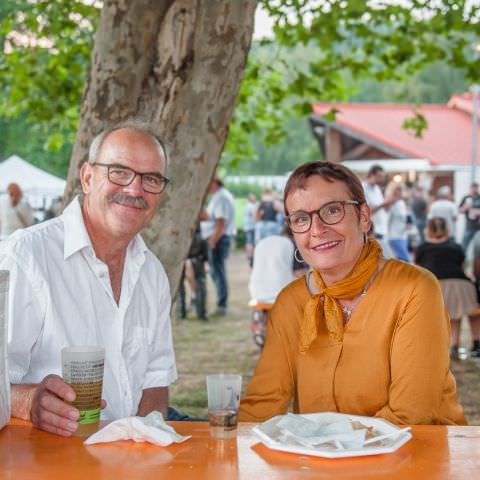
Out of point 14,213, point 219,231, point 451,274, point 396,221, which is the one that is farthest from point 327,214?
point 14,213

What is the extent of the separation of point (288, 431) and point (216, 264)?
32.4 feet

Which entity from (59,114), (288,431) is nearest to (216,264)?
(59,114)

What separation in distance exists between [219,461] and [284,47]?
7.25 metres

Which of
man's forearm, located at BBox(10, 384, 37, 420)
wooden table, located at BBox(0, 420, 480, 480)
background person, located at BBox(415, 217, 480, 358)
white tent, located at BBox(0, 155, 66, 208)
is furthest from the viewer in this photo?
background person, located at BBox(415, 217, 480, 358)

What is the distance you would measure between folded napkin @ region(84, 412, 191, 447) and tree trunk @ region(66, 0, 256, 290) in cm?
→ 198

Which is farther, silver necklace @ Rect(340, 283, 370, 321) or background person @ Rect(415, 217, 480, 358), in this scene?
background person @ Rect(415, 217, 480, 358)

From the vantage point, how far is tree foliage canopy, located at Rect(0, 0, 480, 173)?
306 inches

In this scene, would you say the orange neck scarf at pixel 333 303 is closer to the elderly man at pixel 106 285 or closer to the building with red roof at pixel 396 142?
the elderly man at pixel 106 285

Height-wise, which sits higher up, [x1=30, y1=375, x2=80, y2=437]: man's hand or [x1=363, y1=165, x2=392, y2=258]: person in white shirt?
[x1=363, y1=165, x2=392, y2=258]: person in white shirt

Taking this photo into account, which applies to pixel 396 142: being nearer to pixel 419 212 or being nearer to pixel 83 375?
pixel 419 212

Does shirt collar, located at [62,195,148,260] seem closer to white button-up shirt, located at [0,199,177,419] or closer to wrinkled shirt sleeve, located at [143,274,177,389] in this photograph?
white button-up shirt, located at [0,199,177,419]

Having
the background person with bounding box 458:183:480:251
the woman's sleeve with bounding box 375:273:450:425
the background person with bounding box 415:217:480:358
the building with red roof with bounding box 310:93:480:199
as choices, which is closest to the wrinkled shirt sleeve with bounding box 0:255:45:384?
the woman's sleeve with bounding box 375:273:450:425

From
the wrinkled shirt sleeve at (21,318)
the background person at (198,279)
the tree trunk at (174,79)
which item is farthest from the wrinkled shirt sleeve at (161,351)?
the background person at (198,279)

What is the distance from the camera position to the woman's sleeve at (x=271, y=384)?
2.94 meters
